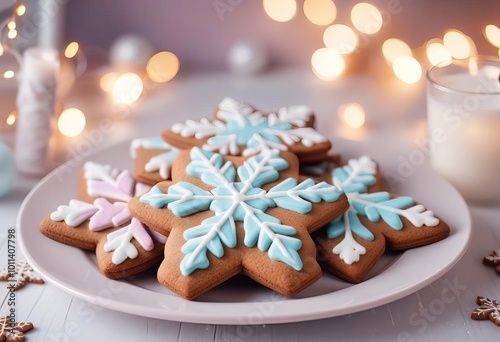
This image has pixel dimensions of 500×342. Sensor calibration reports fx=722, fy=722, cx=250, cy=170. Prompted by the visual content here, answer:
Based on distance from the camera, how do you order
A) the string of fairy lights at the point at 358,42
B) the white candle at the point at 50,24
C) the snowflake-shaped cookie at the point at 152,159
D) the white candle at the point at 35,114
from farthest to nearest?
the string of fairy lights at the point at 358,42 → the white candle at the point at 50,24 → the white candle at the point at 35,114 → the snowflake-shaped cookie at the point at 152,159

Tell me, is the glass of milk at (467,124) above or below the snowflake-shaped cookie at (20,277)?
above

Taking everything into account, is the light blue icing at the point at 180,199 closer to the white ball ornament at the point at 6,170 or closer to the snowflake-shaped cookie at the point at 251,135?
the snowflake-shaped cookie at the point at 251,135

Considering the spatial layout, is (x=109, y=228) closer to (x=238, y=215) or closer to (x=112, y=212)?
(x=112, y=212)

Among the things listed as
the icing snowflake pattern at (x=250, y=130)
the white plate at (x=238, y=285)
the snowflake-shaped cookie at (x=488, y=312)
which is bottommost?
the snowflake-shaped cookie at (x=488, y=312)

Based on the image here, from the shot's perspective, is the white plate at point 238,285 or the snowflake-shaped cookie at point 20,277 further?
the snowflake-shaped cookie at point 20,277

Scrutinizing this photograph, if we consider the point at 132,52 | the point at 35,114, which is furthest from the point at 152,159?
the point at 132,52

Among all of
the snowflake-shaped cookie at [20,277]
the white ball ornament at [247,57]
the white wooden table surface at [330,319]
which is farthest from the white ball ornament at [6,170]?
the white ball ornament at [247,57]
